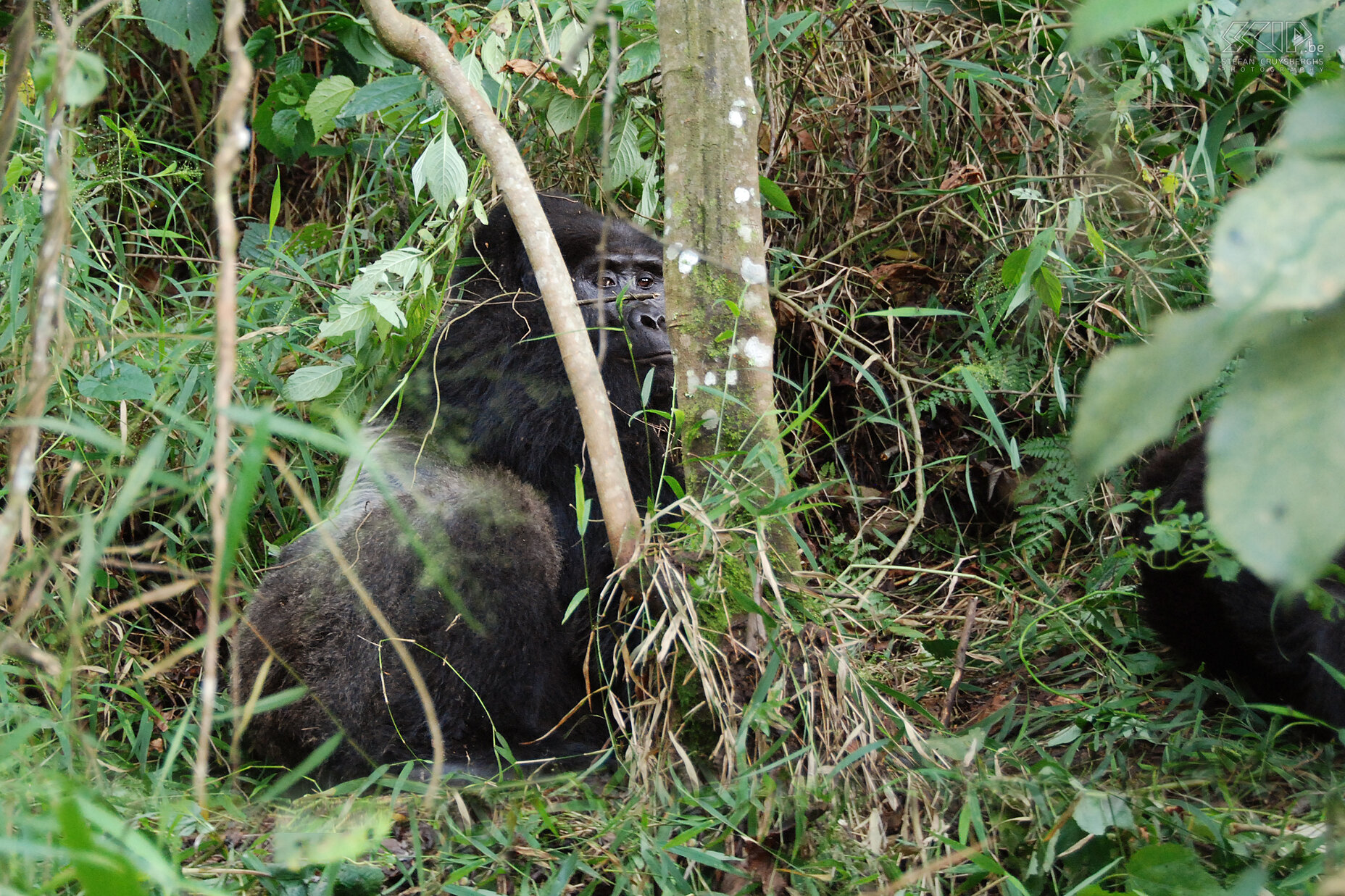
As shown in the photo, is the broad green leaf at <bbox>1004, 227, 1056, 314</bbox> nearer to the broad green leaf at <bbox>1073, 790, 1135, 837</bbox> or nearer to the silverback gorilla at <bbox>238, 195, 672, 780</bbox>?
the silverback gorilla at <bbox>238, 195, 672, 780</bbox>

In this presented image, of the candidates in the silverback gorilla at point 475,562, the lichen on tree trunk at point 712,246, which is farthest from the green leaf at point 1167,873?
the silverback gorilla at point 475,562

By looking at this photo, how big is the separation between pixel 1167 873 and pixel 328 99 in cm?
276

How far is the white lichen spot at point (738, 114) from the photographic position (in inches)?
79.5

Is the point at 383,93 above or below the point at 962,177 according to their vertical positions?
above

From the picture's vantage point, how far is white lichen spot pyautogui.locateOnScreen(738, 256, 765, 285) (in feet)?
6.64

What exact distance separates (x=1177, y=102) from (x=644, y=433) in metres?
2.13

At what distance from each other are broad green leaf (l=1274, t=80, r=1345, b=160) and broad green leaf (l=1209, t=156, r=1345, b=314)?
17 millimetres

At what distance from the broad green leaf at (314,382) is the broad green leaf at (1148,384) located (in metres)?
2.42

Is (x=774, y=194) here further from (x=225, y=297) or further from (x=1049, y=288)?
(x=225, y=297)

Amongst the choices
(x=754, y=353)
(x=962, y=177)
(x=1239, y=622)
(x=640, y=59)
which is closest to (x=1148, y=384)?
(x=754, y=353)

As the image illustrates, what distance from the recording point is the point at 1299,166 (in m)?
0.61

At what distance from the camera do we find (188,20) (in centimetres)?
330

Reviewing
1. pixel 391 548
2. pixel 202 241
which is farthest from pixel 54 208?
pixel 202 241

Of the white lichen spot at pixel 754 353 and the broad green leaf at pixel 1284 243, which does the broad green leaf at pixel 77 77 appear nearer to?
the broad green leaf at pixel 1284 243
